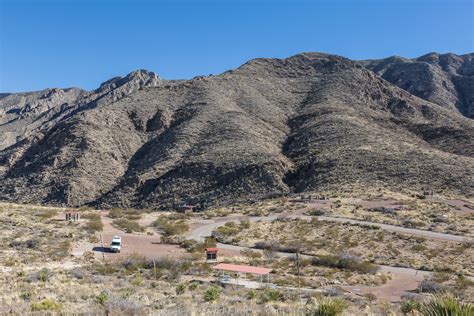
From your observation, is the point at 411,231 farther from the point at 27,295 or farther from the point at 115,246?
the point at 27,295

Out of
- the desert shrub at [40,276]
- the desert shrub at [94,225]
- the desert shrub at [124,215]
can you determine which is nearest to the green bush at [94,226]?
the desert shrub at [94,225]

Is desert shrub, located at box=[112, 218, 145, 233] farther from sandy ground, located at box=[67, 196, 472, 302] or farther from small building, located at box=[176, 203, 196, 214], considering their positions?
small building, located at box=[176, 203, 196, 214]

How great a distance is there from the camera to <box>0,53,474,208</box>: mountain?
65562 mm

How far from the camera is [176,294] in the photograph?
1986 centimetres

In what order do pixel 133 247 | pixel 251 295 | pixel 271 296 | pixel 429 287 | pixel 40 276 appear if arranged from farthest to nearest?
pixel 133 247
pixel 429 287
pixel 40 276
pixel 251 295
pixel 271 296

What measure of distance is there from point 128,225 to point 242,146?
113ft

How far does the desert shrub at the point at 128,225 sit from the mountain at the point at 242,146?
19.0 metres

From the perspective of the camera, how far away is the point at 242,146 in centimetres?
7606

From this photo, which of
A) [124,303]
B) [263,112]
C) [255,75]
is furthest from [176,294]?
[255,75]

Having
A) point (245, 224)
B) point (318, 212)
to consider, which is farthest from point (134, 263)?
point (318, 212)

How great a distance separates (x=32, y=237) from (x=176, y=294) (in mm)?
22465

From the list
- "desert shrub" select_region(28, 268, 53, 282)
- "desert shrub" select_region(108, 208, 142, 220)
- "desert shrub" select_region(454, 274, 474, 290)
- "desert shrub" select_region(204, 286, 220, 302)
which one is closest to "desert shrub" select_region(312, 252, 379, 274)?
"desert shrub" select_region(454, 274, 474, 290)

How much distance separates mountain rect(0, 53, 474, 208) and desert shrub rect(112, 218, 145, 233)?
19.0 metres

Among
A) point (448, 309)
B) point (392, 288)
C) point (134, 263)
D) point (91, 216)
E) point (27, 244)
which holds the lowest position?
point (392, 288)
